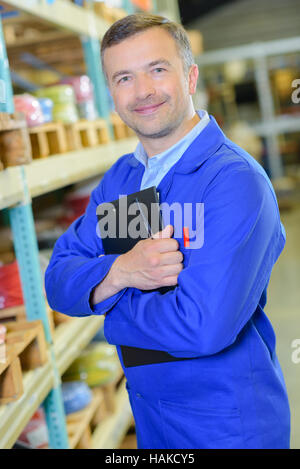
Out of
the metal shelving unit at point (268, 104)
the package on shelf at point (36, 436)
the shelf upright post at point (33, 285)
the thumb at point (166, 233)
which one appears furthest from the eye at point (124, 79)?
the metal shelving unit at point (268, 104)

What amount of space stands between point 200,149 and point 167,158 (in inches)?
5.7

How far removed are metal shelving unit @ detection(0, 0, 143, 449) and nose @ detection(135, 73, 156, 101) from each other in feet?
2.31

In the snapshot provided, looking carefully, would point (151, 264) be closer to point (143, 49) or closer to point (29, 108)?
point (143, 49)

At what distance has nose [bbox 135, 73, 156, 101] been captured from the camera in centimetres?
185

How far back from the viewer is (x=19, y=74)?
4.17 m

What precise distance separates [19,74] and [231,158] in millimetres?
2802

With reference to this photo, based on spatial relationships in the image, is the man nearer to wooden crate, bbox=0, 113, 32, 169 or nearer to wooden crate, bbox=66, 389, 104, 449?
wooden crate, bbox=0, 113, 32, 169

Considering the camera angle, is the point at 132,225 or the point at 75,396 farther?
the point at 75,396

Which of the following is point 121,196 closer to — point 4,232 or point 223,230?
point 223,230

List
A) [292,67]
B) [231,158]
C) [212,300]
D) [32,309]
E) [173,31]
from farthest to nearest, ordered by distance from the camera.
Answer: [292,67], [32,309], [173,31], [231,158], [212,300]

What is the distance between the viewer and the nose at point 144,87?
6.07 feet

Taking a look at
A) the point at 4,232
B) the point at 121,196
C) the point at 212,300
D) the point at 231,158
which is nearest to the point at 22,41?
the point at 4,232

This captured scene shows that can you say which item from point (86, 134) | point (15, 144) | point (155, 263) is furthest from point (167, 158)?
point (86, 134)

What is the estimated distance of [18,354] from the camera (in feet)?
7.73
